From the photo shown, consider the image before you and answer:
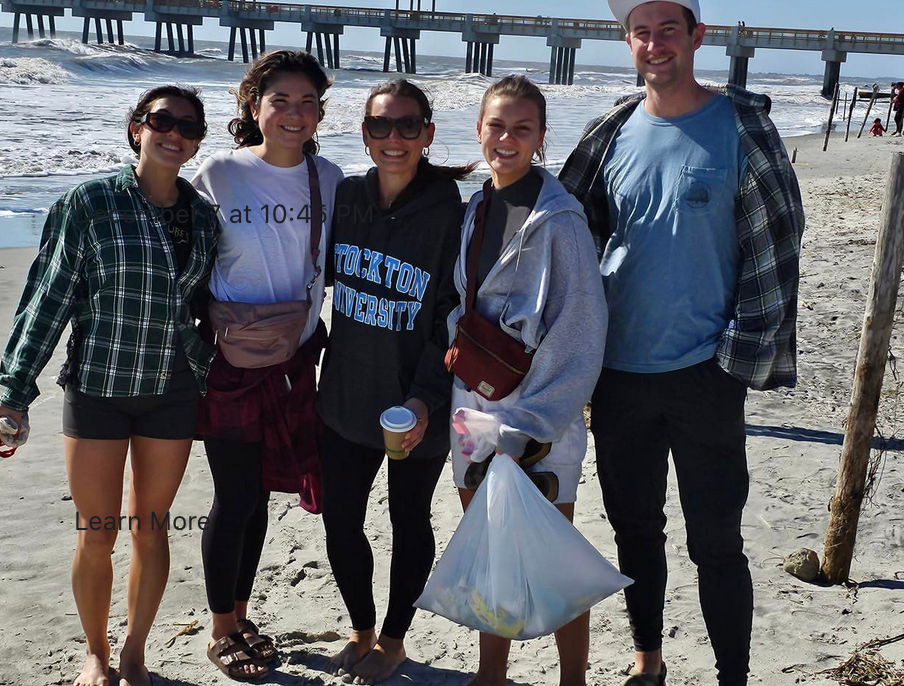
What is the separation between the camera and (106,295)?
2.79 metres

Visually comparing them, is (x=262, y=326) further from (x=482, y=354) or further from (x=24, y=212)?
(x=24, y=212)

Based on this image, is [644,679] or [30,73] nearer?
[644,679]

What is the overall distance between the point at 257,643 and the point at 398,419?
1185 mm

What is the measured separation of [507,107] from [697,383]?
0.97 meters


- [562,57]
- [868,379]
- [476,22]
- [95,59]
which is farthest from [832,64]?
[868,379]

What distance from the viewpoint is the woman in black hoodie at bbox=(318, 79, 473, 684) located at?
282cm

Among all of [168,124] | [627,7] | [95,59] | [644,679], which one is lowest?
[644,679]

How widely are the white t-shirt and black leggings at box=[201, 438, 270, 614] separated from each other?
0.51 meters

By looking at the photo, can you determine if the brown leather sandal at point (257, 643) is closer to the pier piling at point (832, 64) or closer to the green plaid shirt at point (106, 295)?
the green plaid shirt at point (106, 295)

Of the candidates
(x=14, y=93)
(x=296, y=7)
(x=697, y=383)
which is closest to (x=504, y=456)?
(x=697, y=383)

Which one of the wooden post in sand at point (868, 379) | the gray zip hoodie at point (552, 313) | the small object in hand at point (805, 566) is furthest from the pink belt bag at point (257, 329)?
the small object in hand at point (805, 566)

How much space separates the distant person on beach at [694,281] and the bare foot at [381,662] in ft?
3.39

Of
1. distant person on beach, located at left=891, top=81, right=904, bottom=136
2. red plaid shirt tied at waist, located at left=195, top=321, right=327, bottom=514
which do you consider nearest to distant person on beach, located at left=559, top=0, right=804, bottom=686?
red plaid shirt tied at waist, located at left=195, top=321, right=327, bottom=514

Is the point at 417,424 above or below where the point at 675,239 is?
below
